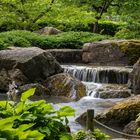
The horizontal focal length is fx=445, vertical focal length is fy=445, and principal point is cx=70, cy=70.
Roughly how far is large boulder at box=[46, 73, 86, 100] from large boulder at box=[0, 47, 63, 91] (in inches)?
31.3

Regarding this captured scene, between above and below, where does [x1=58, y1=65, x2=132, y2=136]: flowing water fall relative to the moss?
below

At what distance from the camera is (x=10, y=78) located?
47.5 feet

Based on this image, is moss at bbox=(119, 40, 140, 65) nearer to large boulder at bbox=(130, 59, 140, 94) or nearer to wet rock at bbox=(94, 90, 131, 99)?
large boulder at bbox=(130, 59, 140, 94)

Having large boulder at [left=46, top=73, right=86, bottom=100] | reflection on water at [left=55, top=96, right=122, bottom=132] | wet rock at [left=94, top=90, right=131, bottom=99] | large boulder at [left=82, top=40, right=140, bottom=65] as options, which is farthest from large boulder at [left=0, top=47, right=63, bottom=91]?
large boulder at [left=82, top=40, right=140, bottom=65]

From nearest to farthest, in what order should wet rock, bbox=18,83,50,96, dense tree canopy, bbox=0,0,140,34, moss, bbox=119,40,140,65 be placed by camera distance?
1. wet rock, bbox=18,83,50,96
2. moss, bbox=119,40,140,65
3. dense tree canopy, bbox=0,0,140,34

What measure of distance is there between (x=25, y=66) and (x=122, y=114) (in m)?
6.04

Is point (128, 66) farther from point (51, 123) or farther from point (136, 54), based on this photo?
point (51, 123)

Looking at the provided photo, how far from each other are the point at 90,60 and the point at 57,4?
6.14 m

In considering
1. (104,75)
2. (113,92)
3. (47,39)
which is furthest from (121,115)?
(47,39)

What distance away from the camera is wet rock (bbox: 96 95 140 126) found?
9.30m

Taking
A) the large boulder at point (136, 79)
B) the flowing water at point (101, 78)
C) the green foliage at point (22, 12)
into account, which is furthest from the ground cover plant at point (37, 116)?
the green foliage at point (22, 12)

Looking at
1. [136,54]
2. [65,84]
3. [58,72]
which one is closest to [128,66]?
[136,54]

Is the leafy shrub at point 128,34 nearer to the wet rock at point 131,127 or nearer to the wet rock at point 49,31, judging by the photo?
the wet rock at point 49,31

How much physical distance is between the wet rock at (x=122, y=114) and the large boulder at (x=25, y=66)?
5.50 meters
